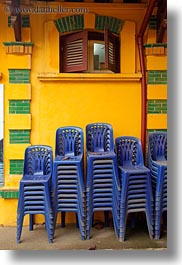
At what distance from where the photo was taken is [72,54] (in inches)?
142

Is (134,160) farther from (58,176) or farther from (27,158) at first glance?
(27,158)

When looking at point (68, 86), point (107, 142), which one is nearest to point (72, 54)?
point (68, 86)

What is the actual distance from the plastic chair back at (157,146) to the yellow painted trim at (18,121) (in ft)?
4.41

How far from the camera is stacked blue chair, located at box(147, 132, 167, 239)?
3.20m

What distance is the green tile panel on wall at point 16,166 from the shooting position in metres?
3.55

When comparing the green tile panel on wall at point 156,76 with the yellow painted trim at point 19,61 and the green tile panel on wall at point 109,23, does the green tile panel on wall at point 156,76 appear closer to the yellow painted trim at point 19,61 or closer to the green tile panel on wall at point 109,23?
the green tile panel on wall at point 109,23

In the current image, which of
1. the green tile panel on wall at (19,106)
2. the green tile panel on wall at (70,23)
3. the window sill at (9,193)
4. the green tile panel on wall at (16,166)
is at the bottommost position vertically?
the window sill at (9,193)

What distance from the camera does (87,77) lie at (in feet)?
11.6

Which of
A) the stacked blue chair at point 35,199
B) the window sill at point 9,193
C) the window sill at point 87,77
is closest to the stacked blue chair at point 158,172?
the window sill at point 87,77

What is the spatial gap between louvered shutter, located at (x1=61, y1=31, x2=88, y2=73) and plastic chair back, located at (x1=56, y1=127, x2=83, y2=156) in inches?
26.5

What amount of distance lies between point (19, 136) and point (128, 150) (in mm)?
1199

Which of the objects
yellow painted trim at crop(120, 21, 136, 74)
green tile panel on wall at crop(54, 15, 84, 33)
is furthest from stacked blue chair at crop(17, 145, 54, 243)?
green tile panel on wall at crop(54, 15, 84, 33)

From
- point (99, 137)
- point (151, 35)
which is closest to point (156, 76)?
point (151, 35)

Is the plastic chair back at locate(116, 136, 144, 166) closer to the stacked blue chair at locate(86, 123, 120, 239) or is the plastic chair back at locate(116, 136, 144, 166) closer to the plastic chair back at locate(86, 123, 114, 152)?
the plastic chair back at locate(86, 123, 114, 152)
